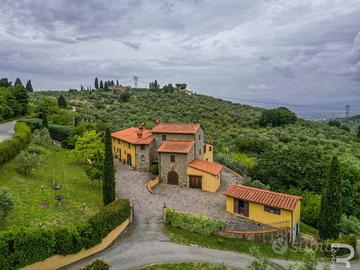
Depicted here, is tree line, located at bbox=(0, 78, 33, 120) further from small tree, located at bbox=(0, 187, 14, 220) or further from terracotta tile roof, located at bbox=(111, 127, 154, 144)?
small tree, located at bbox=(0, 187, 14, 220)

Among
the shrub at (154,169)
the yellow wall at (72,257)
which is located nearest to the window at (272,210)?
the yellow wall at (72,257)

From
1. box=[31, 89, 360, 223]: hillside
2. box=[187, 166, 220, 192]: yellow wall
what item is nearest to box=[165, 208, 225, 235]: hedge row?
box=[187, 166, 220, 192]: yellow wall

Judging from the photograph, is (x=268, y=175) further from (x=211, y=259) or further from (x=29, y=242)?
(x=29, y=242)

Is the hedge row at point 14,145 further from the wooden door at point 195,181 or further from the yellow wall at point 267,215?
the yellow wall at point 267,215

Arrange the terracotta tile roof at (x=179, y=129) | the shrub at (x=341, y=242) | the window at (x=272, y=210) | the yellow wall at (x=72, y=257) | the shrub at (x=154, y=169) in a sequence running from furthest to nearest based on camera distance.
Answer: the shrub at (x=154, y=169) < the terracotta tile roof at (x=179, y=129) < the window at (x=272, y=210) < the shrub at (x=341, y=242) < the yellow wall at (x=72, y=257)

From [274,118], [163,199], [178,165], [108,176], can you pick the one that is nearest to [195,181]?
[178,165]

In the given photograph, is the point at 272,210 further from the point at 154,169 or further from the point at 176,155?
the point at 154,169
